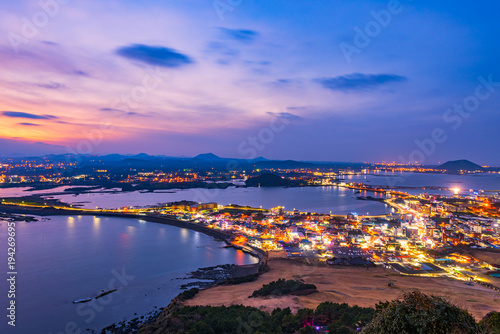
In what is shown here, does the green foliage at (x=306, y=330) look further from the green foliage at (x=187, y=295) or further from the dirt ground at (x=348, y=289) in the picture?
the green foliage at (x=187, y=295)

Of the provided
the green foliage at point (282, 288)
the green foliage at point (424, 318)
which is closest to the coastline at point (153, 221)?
the green foliage at point (282, 288)

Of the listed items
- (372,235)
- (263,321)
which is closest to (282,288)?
(263,321)

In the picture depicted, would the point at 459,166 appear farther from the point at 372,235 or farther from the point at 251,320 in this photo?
the point at 251,320

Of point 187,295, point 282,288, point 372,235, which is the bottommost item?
point 187,295

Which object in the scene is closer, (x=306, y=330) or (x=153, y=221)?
(x=306, y=330)

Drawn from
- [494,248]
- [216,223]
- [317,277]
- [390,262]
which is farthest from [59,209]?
[494,248]

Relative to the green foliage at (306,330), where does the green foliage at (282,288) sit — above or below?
below

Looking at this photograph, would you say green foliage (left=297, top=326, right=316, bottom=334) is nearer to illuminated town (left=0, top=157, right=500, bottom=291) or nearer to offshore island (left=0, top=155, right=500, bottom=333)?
offshore island (left=0, top=155, right=500, bottom=333)
